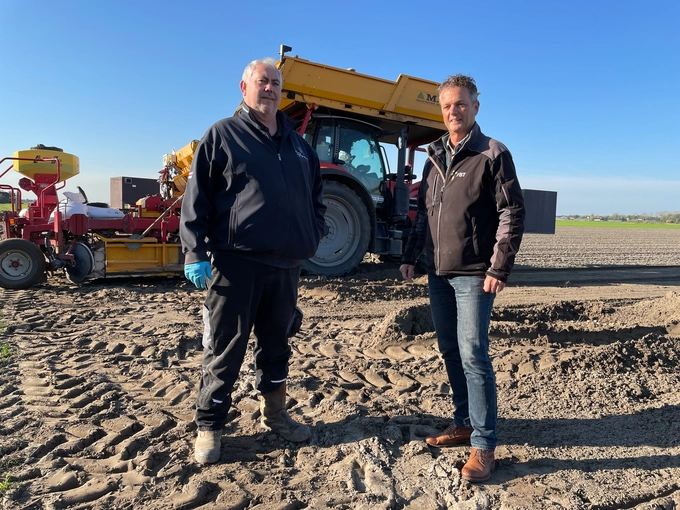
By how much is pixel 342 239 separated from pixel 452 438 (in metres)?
5.46

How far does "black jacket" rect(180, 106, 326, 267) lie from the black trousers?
0.28 ft

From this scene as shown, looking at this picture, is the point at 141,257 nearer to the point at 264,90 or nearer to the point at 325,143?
the point at 325,143

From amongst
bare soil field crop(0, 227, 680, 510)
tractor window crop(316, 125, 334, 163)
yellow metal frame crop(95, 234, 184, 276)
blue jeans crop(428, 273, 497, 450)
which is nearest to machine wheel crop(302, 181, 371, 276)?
tractor window crop(316, 125, 334, 163)

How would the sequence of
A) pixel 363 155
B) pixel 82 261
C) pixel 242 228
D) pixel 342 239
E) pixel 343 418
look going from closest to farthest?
pixel 242 228
pixel 343 418
pixel 82 261
pixel 342 239
pixel 363 155

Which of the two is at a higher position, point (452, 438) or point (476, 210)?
point (476, 210)

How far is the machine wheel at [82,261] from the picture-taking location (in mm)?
7273

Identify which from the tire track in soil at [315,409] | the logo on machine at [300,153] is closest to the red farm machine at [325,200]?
the tire track in soil at [315,409]

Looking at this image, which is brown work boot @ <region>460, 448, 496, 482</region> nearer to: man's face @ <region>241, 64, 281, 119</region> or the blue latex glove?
the blue latex glove

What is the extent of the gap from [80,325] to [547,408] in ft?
14.6

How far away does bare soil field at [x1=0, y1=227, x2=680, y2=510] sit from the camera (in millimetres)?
2279

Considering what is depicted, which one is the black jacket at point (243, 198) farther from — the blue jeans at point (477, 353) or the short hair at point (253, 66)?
the blue jeans at point (477, 353)

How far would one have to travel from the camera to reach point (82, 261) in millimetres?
7277

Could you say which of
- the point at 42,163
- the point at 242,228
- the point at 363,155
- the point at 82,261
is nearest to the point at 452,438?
the point at 242,228

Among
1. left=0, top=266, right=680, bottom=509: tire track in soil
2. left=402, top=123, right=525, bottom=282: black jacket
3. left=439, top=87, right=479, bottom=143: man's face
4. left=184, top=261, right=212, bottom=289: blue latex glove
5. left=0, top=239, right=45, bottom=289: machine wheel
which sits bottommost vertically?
left=0, top=266, right=680, bottom=509: tire track in soil
